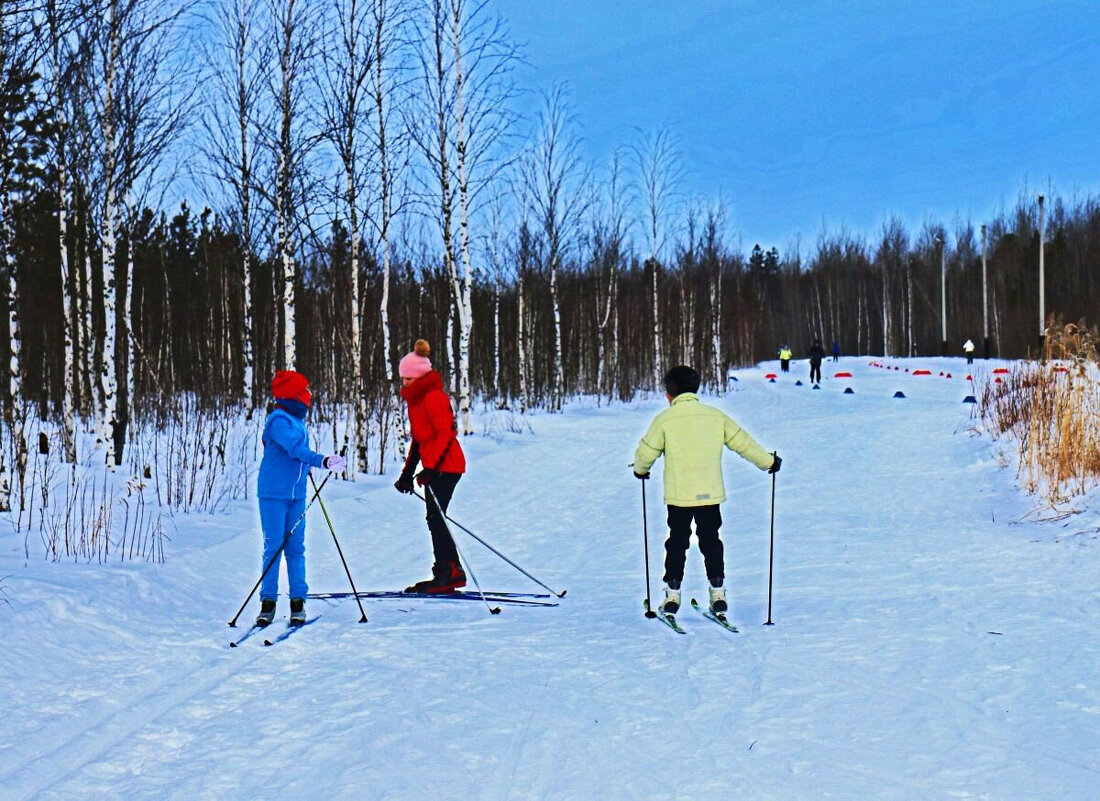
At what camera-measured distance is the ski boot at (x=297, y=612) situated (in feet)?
19.0

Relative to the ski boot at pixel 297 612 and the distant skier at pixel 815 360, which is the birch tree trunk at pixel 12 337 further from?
the distant skier at pixel 815 360

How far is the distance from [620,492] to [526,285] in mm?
22456

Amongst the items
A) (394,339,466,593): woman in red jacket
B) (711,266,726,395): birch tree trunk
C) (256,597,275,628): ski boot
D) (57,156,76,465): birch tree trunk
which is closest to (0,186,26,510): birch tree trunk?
(57,156,76,465): birch tree trunk

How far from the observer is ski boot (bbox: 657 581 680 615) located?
18.7 feet

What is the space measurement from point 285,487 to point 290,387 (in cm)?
70

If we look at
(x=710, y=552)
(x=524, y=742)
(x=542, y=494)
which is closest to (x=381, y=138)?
(x=542, y=494)

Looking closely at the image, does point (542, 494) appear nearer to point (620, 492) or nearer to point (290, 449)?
point (620, 492)

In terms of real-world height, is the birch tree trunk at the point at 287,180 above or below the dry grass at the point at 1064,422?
above

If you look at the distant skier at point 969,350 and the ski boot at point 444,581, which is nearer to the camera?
the ski boot at point 444,581

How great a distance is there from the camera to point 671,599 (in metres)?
5.71

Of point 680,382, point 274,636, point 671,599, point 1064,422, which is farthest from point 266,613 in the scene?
point 1064,422

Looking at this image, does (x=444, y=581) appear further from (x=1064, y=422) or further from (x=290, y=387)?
(x=1064, y=422)

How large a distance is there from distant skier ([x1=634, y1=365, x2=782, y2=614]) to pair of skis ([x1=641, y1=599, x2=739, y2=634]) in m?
0.05

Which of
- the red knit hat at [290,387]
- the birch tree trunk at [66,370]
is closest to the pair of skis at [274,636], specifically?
the red knit hat at [290,387]
